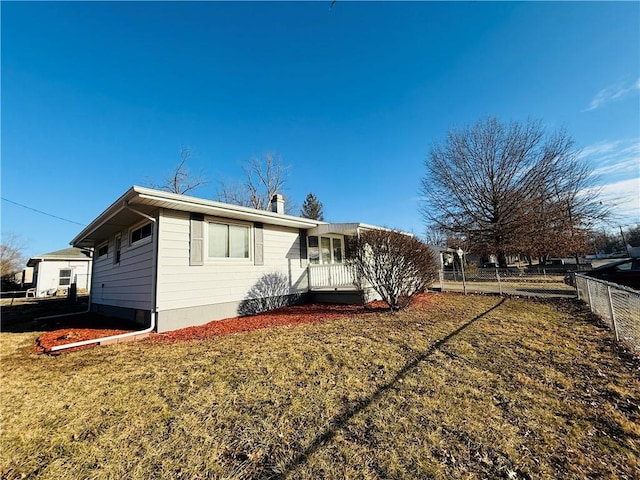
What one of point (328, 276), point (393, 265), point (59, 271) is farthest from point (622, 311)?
point (59, 271)

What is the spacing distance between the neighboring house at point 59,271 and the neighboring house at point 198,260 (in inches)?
667

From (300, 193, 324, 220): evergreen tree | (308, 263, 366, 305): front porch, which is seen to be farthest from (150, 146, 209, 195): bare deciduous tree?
(308, 263, 366, 305): front porch

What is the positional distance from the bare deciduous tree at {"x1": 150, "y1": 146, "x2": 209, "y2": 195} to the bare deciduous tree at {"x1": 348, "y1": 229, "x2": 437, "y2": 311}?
61.4ft

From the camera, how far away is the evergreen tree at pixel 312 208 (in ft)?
120

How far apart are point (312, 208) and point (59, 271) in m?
27.1

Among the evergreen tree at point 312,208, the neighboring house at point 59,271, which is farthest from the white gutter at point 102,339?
the evergreen tree at point 312,208

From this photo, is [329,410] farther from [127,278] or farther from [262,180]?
[262,180]

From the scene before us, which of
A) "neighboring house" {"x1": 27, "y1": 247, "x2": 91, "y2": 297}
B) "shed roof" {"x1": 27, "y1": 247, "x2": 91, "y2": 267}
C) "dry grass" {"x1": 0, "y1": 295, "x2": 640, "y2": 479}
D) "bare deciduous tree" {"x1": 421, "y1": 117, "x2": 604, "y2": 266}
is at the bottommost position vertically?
"dry grass" {"x1": 0, "y1": 295, "x2": 640, "y2": 479}

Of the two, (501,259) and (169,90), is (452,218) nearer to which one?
(501,259)

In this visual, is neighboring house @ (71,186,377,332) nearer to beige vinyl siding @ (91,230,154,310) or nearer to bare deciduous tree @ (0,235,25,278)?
beige vinyl siding @ (91,230,154,310)

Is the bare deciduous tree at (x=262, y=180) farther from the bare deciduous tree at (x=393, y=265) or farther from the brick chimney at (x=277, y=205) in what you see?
the bare deciduous tree at (x=393, y=265)

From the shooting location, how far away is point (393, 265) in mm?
7535

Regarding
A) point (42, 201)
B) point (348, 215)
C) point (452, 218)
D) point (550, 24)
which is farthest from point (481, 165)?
point (42, 201)

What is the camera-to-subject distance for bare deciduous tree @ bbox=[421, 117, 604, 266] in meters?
19.8
